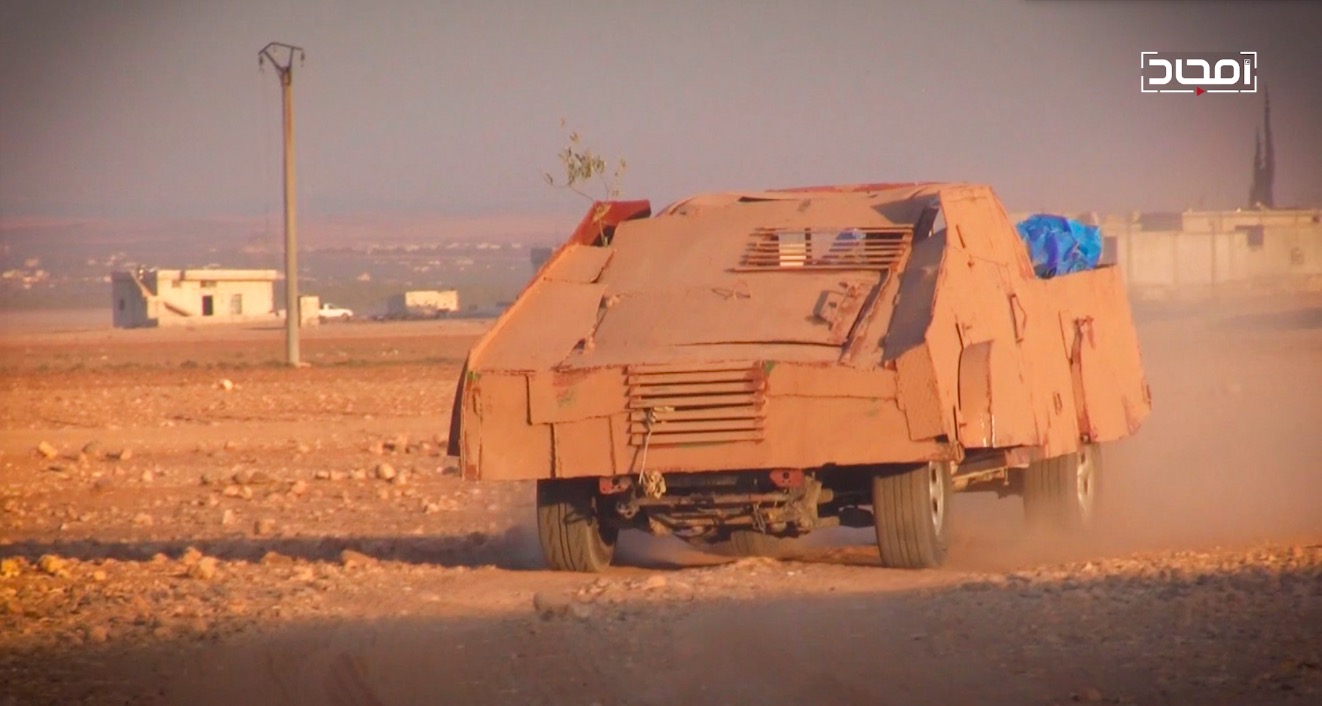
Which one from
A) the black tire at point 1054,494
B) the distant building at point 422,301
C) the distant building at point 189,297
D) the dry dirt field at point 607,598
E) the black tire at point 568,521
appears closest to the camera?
the dry dirt field at point 607,598

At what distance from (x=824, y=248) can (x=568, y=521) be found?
225 cm

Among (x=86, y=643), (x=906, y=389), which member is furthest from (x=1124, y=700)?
(x=86, y=643)

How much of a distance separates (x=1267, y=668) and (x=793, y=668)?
1820 millimetres

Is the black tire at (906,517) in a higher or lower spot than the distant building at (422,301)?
lower

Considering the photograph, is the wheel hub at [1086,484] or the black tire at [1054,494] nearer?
the black tire at [1054,494]

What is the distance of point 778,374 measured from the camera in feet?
33.7

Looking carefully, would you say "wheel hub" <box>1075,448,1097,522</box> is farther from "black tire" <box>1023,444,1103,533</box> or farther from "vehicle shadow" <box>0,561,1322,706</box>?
"vehicle shadow" <box>0,561,1322,706</box>

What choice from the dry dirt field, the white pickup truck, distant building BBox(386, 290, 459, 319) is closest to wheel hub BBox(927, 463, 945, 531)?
the dry dirt field

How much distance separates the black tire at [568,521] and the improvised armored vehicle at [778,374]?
0.01 m

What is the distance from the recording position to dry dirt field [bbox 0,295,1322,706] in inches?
303

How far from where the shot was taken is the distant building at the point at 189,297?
311 ft

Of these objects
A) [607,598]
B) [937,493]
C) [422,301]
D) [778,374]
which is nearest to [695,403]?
[778,374]

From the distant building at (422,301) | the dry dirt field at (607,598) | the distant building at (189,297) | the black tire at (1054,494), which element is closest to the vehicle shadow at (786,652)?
the dry dirt field at (607,598)

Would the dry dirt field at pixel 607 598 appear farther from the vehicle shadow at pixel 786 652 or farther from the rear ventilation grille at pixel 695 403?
the rear ventilation grille at pixel 695 403
